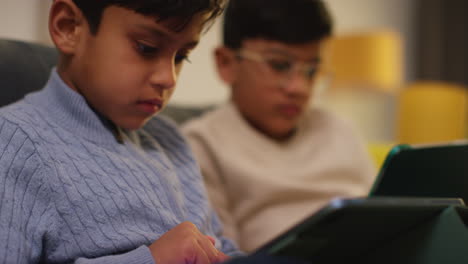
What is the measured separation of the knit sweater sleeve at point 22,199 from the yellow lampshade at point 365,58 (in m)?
2.57

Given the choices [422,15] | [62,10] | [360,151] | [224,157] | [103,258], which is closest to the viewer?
[103,258]

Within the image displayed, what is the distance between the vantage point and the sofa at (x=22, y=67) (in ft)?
2.89

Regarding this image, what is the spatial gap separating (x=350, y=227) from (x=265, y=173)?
699 mm

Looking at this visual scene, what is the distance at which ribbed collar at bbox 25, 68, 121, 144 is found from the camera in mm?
710

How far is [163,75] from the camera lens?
2.39ft

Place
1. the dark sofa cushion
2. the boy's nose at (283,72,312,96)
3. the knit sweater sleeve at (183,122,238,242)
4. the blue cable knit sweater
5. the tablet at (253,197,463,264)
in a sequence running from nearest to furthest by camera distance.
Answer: the tablet at (253,197,463,264) → the blue cable knit sweater → the dark sofa cushion → the knit sweater sleeve at (183,122,238,242) → the boy's nose at (283,72,312,96)

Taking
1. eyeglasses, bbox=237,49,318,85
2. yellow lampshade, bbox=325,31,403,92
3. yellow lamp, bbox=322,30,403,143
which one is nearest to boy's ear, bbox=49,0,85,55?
eyeglasses, bbox=237,49,318,85

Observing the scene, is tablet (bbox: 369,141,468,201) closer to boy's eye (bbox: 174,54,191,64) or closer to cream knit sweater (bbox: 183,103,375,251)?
boy's eye (bbox: 174,54,191,64)

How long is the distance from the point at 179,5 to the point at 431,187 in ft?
1.51

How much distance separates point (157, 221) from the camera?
701 mm

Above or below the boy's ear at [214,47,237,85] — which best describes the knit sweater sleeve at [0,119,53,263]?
below

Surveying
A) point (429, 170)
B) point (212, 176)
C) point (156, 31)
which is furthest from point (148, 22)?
point (212, 176)

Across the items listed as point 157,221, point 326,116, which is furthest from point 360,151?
point 157,221

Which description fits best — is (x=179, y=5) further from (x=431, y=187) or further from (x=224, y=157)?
(x=224, y=157)
